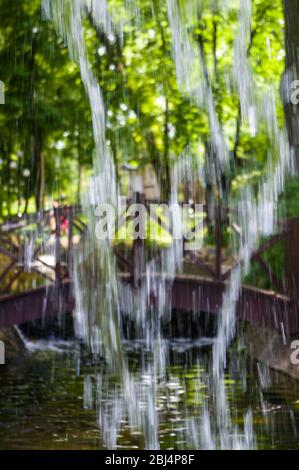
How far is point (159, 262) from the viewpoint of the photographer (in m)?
14.5

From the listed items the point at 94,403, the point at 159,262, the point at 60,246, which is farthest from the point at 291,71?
the point at 94,403

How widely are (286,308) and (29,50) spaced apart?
7.84 metres

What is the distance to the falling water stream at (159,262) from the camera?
10.1 meters

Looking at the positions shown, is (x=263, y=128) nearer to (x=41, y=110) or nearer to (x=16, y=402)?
(x=41, y=110)

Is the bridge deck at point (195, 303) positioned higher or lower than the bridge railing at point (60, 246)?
lower

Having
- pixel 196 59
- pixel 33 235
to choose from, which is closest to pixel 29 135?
pixel 196 59

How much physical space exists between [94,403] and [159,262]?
4.07 meters

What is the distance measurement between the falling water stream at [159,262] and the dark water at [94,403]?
118 mm

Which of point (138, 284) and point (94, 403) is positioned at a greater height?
point (138, 284)

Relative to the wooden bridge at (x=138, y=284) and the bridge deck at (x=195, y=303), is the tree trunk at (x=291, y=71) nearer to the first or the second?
the wooden bridge at (x=138, y=284)

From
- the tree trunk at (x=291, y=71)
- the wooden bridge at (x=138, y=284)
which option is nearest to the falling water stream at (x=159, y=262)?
the wooden bridge at (x=138, y=284)

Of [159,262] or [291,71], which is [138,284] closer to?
[159,262]

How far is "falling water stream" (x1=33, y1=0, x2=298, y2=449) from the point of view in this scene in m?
A: 10.1

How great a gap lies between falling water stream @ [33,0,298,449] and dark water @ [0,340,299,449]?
12 cm
